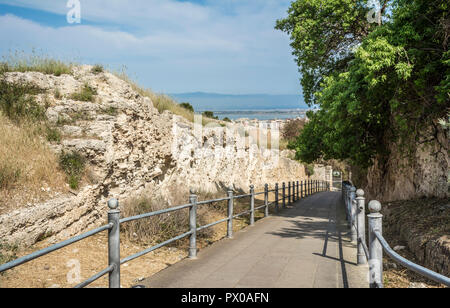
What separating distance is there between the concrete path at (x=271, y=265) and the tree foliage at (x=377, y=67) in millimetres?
3590

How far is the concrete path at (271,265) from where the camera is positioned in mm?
5410

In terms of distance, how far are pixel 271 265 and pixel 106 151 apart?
4.99 meters

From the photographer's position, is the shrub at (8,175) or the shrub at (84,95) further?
the shrub at (84,95)

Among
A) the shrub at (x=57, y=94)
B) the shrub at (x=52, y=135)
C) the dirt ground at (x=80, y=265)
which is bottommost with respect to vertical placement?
the dirt ground at (x=80, y=265)

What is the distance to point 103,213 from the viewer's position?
914 cm

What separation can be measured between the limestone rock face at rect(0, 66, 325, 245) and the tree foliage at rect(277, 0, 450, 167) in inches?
210

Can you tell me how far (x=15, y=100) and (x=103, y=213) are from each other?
11.5 ft

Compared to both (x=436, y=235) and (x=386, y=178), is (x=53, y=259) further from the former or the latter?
(x=386, y=178)

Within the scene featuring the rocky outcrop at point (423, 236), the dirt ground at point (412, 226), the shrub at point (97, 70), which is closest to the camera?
the dirt ground at point (412, 226)

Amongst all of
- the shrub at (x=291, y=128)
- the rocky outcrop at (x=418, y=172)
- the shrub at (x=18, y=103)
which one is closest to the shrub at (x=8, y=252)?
the shrub at (x=18, y=103)

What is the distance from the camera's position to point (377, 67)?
8.06 metres

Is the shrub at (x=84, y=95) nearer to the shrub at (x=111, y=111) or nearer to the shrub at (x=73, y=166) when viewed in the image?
the shrub at (x=111, y=111)

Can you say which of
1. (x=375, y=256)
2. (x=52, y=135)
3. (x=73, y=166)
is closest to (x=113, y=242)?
(x=375, y=256)

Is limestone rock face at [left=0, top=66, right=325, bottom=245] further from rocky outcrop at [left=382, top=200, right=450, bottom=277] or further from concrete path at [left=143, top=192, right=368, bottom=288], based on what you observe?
rocky outcrop at [left=382, top=200, right=450, bottom=277]
